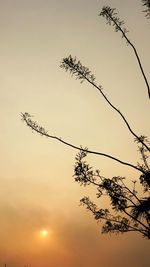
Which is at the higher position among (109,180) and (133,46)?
(133,46)

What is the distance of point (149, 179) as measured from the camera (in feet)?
59.1

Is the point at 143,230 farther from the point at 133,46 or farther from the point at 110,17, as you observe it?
the point at 110,17

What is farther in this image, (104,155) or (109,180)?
(109,180)

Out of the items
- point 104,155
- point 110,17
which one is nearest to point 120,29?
point 110,17

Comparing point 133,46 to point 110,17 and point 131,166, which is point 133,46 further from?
point 131,166

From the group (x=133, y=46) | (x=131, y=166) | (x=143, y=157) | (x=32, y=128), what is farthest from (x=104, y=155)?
(x=143, y=157)

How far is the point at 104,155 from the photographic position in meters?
15.1

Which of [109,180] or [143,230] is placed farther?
[109,180]

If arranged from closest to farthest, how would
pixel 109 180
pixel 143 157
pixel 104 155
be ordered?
1. pixel 104 155
2. pixel 109 180
3. pixel 143 157

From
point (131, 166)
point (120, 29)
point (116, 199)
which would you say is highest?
point (120, 29)

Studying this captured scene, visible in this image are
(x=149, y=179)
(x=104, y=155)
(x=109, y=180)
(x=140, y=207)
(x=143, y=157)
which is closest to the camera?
(x=104, y=155)

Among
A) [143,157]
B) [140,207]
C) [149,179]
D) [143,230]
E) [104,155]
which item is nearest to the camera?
[104,155]

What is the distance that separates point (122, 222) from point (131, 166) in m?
8.66

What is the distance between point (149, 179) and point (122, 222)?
19.8 feet
